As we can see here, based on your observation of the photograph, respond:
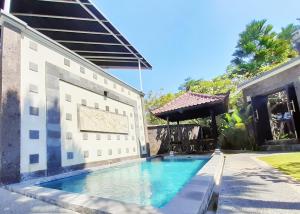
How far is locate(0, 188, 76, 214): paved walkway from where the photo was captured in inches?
117

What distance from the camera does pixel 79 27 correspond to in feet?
35.9

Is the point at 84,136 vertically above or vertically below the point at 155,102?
below

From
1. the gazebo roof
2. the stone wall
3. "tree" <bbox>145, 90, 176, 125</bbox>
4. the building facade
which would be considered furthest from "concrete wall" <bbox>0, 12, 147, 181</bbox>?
"tree" <bbox>145, 90, 176, 125</bbox>

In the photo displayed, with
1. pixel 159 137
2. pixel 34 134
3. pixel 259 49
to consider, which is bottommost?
pixel 159 137

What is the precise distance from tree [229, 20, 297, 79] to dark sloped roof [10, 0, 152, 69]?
16651 millimetres

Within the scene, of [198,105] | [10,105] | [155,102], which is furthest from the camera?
[155,102]

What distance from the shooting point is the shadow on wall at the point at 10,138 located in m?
5.39

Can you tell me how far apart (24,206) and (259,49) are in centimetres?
2799

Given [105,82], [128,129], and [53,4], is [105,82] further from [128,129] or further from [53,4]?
[53,4]

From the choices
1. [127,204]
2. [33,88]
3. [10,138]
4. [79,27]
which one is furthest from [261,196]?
[79,27]

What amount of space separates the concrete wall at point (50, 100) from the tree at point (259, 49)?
20596mm

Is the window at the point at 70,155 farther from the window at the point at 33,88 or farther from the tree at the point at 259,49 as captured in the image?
the tree at the point at 259,49

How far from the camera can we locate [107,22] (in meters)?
10.5

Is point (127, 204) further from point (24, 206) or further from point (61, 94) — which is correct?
point (61, 94)
